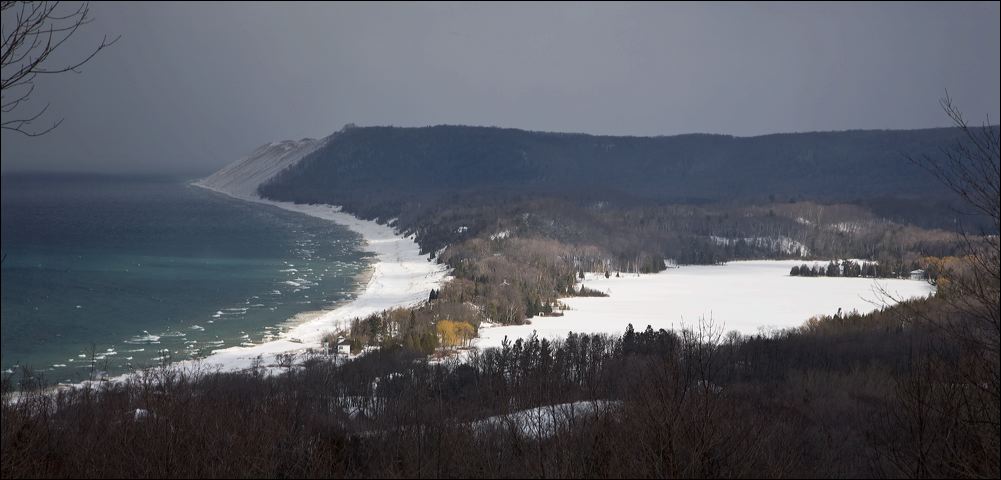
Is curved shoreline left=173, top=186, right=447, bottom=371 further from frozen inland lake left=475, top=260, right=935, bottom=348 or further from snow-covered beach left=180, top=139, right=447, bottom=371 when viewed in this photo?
frozen inland lake left=475, top=260, right=935, bottom=348

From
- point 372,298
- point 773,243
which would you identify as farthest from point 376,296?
point 773,243

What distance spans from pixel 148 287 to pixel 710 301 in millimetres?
64122

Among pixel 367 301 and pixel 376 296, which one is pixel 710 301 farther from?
pixel 367 301

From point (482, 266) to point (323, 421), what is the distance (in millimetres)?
78559

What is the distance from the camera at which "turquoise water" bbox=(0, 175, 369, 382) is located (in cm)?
5362

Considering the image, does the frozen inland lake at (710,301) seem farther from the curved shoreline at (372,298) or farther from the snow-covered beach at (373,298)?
the snow-covered beach at (373,298)

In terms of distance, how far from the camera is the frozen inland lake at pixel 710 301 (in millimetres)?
70812

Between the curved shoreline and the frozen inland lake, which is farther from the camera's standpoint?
the frozen inland lake

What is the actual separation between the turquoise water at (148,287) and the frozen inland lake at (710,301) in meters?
22.7

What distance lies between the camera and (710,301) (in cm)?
9181

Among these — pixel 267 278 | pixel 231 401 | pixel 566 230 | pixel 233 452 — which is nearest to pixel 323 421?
pixel 231 401

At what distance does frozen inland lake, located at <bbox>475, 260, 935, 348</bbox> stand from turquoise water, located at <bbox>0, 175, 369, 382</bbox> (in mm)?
22715

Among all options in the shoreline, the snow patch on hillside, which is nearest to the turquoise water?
the shoreline

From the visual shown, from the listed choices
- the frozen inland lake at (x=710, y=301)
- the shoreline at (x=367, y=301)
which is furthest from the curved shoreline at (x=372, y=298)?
the frozen inland lake at (x=710, y=301)
